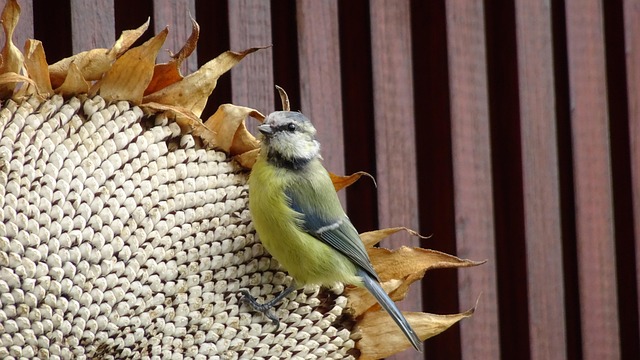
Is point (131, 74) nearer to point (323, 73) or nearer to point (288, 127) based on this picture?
point (288, 127)

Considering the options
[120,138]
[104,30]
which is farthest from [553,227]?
[120,138]

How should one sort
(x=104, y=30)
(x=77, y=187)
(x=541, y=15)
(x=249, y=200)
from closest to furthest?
(x=77, y=187), (x=249, y=200), (x=104, y=30), (x=541, y=15)

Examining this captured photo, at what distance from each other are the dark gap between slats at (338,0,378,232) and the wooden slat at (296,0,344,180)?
0.06 meters

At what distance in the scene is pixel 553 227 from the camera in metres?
1.25

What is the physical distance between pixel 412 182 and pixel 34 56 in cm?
56

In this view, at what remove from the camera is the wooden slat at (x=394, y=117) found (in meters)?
1.11

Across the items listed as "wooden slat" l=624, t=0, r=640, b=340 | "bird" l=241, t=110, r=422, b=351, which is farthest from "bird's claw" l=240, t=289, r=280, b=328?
"wooden slat" l=624, t=0, r=640, b=340

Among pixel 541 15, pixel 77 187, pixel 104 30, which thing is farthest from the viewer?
pixel 541 15

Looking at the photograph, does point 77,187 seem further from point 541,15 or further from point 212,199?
point 541,15

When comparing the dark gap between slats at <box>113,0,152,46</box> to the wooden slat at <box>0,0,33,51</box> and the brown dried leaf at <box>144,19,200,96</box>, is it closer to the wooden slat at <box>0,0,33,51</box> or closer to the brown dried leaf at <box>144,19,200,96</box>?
the wooden slat at <box>0,0,33,51</box>

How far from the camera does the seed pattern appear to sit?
1.93ft

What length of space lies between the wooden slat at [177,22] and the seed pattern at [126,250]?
27 cm

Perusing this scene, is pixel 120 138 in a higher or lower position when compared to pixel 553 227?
higher

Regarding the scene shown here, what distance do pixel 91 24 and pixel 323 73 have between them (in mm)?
256
